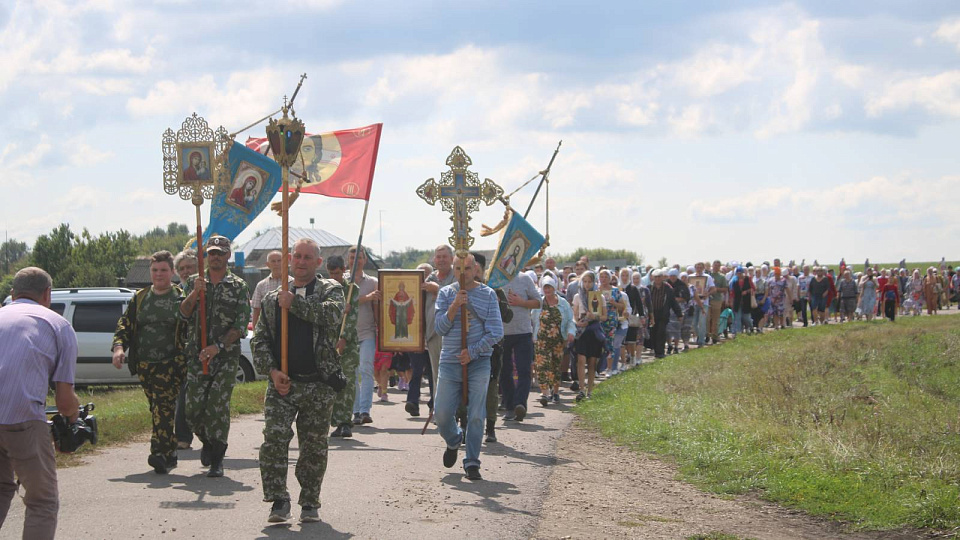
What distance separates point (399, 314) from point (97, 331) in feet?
27.2

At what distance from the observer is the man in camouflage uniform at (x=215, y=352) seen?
29.9ft

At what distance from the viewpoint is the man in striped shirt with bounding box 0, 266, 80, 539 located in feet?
19.2

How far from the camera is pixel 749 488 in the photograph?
30.6 ft

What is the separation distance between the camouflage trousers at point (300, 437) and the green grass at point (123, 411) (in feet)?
10.2

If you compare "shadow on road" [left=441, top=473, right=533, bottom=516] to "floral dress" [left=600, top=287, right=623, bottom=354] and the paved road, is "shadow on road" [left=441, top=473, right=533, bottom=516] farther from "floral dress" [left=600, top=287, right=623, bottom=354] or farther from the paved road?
"floral dress" [left=600, top=287, right=623, bottom=354]

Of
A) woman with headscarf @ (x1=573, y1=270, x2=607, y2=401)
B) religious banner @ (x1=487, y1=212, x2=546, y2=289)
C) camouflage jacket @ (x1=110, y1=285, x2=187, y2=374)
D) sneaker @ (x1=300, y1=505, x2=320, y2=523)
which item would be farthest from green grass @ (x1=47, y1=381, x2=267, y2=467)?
woman with headscarf @ (x1=573, y1=270, x2=607, y2=401)

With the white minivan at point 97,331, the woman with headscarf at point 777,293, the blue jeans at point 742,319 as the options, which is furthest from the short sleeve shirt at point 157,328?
the woman with headscarf at point 777,293

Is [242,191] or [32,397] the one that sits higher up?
[242,191]

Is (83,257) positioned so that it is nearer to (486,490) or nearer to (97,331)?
(97,331)

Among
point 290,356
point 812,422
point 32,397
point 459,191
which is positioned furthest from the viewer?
point 812,422

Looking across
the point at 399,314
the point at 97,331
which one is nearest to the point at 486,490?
the point at 399,314

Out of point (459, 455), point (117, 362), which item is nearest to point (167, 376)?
point (117, 362)

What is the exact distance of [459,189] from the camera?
11.4 meters

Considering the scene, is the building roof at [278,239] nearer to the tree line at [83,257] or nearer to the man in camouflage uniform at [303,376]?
the tree line at [83,257]
